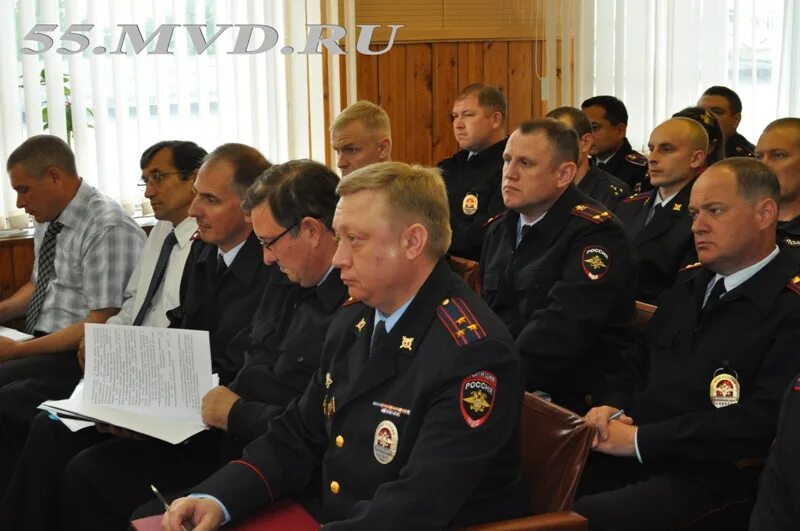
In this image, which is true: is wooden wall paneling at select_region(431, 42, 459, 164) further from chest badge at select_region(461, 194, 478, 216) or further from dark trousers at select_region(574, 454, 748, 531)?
dark trousers at select_region(574, 454, 748, 531)

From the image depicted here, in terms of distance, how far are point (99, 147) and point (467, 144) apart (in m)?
1.98

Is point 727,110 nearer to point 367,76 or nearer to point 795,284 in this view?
point 367,76

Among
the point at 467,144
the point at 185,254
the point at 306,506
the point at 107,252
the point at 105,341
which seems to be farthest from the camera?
the point at 467,144

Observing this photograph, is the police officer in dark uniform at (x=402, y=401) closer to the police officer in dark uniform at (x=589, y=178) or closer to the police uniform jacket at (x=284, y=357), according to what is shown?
the police uniform jacket at (x=284, y=357)

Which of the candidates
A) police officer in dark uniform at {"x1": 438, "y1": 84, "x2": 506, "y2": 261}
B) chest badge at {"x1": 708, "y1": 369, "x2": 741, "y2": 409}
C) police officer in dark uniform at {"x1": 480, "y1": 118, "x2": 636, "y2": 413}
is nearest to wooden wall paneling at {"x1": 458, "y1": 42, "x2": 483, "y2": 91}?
police officer in dark uniform at {"x1": 438, "y1": 84, "x2": 506, "y2": 261}

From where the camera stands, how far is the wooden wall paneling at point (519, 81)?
6695 millimetres

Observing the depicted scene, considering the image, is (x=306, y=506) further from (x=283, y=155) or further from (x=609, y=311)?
(x=283, y=155)

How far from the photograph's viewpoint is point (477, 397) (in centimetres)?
192

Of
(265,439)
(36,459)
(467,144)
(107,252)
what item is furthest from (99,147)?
(265,439)

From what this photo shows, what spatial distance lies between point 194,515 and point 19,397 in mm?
1802

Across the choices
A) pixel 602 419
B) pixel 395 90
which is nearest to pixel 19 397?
pixel 602 419

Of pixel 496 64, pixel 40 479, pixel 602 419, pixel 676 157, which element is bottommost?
pixel 40 479

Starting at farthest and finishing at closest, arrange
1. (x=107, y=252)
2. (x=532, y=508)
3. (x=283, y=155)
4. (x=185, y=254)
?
(x=283, y=155)
(x=107, y=252)
(x=185, y=254)
(x=532, y=508)

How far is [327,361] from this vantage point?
2.28m
